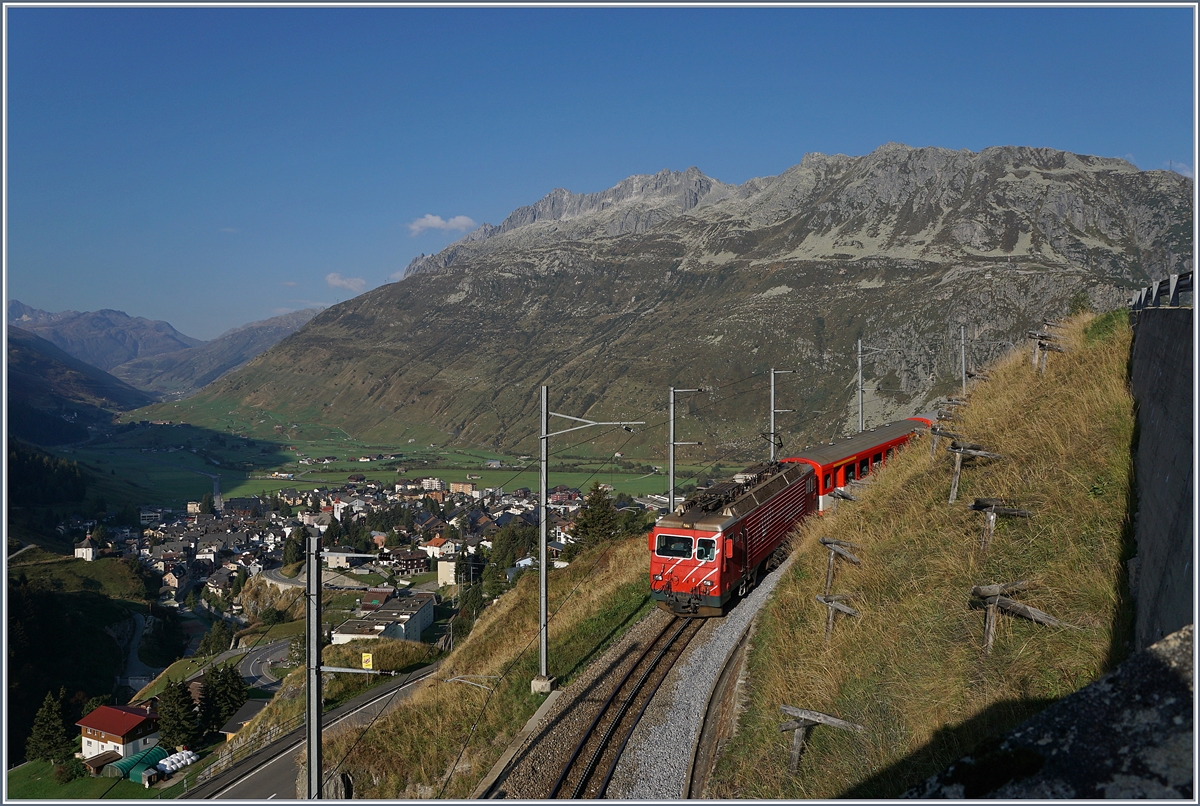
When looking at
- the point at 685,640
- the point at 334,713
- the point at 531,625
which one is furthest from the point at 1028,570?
the point at 334,713

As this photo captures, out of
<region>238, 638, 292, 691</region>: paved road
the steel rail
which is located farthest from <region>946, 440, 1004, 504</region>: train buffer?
<region>238, 638, 292, 691</region>: paved road

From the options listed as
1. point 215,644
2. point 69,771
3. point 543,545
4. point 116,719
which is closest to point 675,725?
point 543,545

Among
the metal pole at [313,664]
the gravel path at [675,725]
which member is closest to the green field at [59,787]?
the gravel path at [675,725]

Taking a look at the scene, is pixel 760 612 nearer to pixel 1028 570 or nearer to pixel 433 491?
pixel 1028 570

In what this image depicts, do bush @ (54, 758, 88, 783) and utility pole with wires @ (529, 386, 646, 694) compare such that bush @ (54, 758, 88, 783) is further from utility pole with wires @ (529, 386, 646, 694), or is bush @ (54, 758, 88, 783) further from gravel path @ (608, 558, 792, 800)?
gravel path @ (608, 558, 792, 800)

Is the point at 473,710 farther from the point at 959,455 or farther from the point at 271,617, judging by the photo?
the point at 271,617

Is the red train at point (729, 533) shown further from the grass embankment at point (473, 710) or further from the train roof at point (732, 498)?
the grass embankment at point (473, 710)
